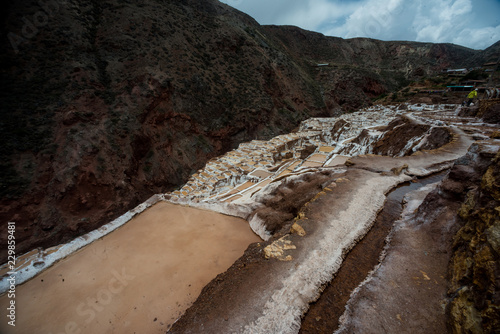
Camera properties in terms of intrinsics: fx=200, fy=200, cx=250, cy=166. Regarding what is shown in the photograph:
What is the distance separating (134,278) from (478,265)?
6.34 meters

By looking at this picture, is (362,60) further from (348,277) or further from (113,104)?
(348,277)

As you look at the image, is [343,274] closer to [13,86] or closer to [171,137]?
[171,137]

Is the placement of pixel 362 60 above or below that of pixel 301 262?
above

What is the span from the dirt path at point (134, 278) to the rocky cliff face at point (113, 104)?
35.4 feet

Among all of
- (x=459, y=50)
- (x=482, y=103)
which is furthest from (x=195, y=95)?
(x=459, y=50)

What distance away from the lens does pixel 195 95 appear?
22938mm

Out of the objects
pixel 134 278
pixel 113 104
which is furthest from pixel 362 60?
pixel 134 278

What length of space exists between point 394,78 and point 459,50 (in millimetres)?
23029

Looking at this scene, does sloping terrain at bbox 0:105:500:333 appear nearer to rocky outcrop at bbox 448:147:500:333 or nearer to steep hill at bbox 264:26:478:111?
rocky outcrop at bbox 448:147:500:333

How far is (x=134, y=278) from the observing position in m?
4.99

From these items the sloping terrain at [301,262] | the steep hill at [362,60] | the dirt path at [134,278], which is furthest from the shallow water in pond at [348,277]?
the steep hill at [362,60]

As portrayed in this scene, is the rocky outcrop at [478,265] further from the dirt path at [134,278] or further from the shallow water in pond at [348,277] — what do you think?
the dirt path at [134,278]

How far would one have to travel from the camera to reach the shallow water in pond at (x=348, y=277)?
9.52 ft

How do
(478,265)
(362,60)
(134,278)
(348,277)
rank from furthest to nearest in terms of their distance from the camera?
(362,60)
(134,278)
(348,277)
(478,265)
